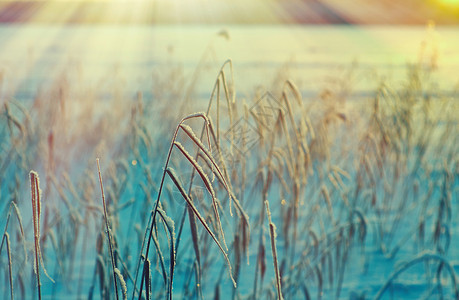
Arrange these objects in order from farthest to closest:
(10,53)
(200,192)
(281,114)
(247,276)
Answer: (10,53) < (247,276) < (200,192) < (281,114)

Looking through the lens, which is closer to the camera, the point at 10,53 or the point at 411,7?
the point at 10,53

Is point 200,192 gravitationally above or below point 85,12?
below

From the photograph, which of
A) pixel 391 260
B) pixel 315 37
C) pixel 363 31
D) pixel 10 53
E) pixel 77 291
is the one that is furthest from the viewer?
pixel 363 31

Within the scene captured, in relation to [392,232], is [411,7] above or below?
above

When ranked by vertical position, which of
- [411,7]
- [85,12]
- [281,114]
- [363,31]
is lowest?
[281,114]

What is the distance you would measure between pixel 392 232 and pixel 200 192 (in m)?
1.22

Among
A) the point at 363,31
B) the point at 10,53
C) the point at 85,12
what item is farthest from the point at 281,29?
the point at 10,53

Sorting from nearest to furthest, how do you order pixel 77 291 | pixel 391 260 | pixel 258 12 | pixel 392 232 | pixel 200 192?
pixel 200 192 < pixel 77 291 < pixel 391 260 < pixel 392 232 < pixel 258 12

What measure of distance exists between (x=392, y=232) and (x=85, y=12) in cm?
1759

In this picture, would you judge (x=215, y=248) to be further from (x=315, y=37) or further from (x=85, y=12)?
(x=85, y=12)

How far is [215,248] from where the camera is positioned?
213 centimetres

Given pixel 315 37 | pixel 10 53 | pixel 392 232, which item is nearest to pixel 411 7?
pixel 315 37

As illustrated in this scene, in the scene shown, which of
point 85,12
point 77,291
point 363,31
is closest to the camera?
point 77,291

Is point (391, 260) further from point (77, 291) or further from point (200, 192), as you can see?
point (77, 291)
